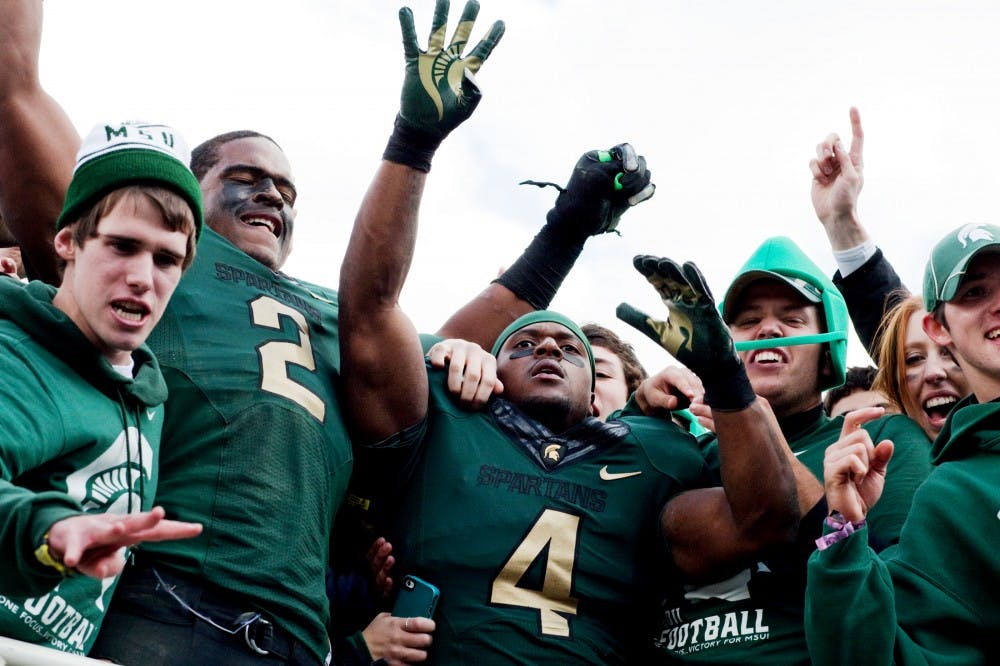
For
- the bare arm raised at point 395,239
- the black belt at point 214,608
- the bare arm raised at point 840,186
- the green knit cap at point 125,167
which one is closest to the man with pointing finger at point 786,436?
the bare arm raised at point 840,186

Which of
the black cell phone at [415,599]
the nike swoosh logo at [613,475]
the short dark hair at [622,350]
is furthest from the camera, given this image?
the short dark hair at [622,350]

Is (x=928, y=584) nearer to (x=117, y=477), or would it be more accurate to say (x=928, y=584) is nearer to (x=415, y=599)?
(x=415, y=599)

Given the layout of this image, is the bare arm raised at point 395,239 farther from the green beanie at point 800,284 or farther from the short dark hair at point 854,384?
the short dark hair at point 854,384

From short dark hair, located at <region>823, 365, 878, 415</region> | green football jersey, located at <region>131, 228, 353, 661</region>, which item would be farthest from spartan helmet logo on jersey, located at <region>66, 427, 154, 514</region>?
short dark hair, located at <region>823, 365, 878, 415</region>

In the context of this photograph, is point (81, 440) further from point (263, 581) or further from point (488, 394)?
point (488, 394)

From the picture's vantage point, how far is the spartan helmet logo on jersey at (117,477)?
2.50 m

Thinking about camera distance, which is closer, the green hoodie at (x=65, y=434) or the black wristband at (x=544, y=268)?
the green hoodie at (x=65, y=434)

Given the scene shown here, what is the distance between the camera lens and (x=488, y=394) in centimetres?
392

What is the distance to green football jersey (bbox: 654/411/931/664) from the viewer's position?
3328mm

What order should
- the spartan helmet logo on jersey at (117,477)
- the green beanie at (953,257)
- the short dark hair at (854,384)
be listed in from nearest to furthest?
the spartan helmet logo on jersey at (117,477)
the green beanie at (953,257)
the short dark hair at (854,384)

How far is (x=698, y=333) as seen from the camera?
344 centimetres

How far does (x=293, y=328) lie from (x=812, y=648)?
1.84 m

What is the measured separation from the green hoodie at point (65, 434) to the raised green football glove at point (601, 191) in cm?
224

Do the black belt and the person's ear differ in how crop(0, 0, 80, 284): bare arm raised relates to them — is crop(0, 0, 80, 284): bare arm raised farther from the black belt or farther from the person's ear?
the person's ear
